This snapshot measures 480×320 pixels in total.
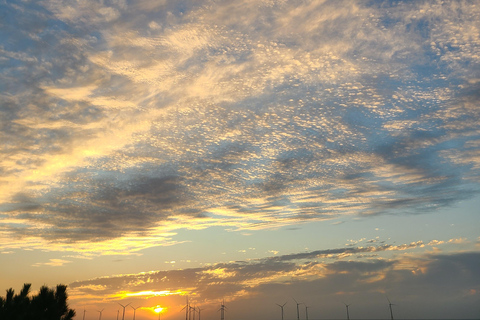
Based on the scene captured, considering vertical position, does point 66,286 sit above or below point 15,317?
above

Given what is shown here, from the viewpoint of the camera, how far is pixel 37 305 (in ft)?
424

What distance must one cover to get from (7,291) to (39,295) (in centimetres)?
1057

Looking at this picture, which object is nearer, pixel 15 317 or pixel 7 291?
pixel 15 317

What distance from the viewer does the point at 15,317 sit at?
122 meters

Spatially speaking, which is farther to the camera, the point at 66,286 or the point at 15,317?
the point at 66,286

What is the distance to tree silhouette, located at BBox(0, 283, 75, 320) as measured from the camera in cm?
12331

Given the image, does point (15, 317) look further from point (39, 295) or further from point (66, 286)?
point (66, 286)

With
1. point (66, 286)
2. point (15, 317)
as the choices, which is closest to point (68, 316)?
point (66, 286)

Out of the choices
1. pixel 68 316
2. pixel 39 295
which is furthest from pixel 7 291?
pixel 68 316

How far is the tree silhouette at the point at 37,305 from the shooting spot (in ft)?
405

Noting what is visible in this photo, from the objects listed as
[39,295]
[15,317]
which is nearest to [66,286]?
[39,295]

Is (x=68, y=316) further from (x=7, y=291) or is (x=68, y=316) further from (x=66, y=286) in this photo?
Answer: (x=7, y=291)

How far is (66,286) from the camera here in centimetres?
13900

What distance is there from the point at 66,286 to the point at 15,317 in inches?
754
